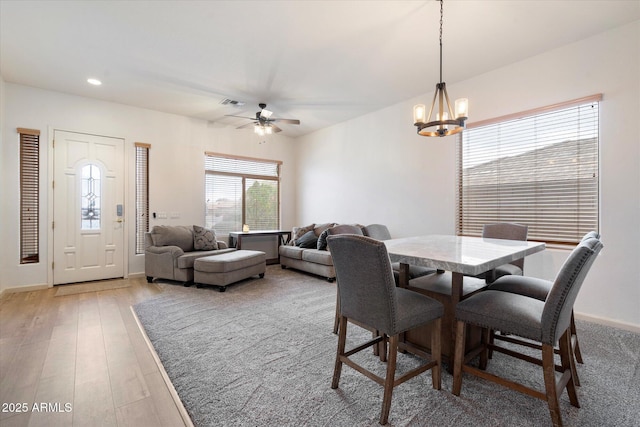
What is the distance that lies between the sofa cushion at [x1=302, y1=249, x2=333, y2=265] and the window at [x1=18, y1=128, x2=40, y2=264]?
390 cm

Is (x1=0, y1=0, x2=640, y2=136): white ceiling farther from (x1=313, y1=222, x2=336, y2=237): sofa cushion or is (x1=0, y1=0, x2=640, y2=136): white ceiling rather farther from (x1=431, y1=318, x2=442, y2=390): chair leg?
(x1=431, y1=318, x2=442, y2=390): chair leg

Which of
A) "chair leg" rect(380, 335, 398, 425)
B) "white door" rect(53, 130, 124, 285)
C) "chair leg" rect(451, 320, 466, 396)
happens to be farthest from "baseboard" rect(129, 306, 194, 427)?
"white door" rect(53, 130, 124, 285)

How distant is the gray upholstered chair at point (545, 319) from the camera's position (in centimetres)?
142

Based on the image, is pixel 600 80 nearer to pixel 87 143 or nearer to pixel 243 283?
pixel 243 283

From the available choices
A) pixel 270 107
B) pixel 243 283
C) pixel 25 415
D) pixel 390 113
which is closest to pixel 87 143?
pixel 270 107

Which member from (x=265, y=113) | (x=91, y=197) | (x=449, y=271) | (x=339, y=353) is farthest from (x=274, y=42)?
(x=91, y=197)

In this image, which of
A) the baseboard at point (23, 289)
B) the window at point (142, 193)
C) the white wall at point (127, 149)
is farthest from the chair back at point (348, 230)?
the baseboard at point (23, 289)

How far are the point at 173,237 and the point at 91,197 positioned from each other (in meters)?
1.40

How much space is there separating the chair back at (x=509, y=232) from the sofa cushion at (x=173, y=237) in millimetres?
4343

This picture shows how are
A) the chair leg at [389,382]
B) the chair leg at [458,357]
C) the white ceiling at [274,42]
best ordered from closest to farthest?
1. the chair leg at [389,382]
2. the chair leg at [458,357]
3. the white ceiling at [274,42]

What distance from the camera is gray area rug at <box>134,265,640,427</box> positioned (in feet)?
5.18

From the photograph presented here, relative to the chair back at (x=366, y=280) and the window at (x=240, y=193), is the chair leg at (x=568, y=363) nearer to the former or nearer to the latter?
the chair back at (x=366, y=280)

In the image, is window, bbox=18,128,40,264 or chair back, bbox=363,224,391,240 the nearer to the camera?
chair back, bbox=363,224,391,240

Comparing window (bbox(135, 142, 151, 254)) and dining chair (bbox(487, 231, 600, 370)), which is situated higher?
window (bbox(135, 142, 151, 254))
